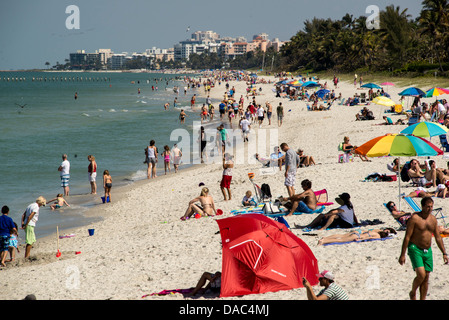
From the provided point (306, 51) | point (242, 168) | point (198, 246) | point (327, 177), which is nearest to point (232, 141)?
point (242, 168)

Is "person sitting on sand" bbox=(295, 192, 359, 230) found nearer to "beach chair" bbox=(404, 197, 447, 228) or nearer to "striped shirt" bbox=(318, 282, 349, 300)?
"beach chair" bbox=(404, 197, 447, 228)

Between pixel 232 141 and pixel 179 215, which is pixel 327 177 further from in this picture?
pixel 232 141

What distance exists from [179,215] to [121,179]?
7.08 m

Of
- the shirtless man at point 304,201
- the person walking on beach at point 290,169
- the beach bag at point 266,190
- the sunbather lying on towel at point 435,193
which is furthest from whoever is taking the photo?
the beach bag at point 266,190

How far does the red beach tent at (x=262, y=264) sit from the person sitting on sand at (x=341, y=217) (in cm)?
226

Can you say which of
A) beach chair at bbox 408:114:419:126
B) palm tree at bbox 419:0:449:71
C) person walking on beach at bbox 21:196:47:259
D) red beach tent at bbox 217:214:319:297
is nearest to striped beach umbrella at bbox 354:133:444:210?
red beach tent at bbox 217:214:319:297

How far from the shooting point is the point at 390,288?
6867mm

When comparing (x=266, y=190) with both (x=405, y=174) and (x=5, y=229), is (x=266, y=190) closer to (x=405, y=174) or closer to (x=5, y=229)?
(x=405, y=174)

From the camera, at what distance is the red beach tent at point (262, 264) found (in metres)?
7.07

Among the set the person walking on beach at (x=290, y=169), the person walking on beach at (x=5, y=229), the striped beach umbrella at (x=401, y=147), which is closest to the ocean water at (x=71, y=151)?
the person walking on beach at (x=5, y=229)

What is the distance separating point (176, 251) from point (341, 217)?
10.6 ft

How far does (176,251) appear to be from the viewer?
9.26 meters

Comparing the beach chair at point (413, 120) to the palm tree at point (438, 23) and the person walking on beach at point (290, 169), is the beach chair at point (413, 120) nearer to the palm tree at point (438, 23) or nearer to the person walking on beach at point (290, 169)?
the person walking on beach at point (290, 169)

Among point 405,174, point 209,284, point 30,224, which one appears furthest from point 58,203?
point 405,174
